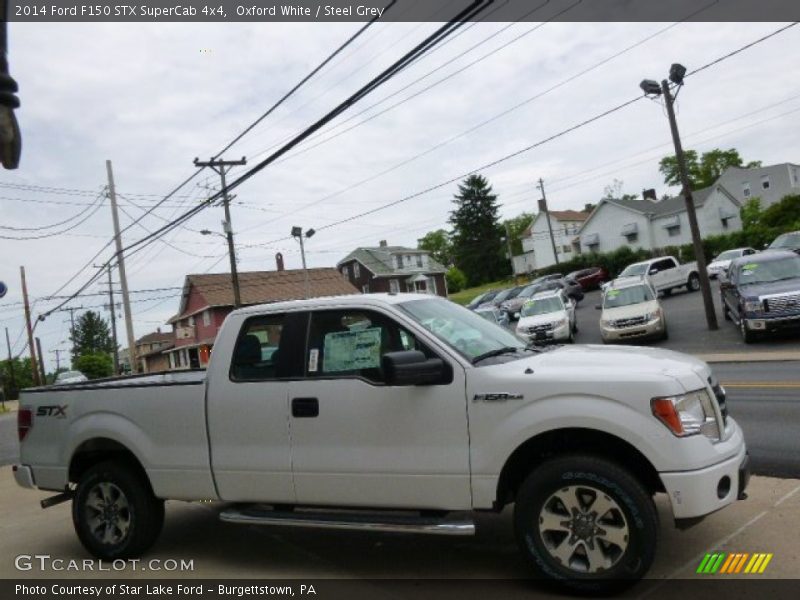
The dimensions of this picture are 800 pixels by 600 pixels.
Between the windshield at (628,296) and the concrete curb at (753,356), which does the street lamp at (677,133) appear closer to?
the windshield at (628,296)

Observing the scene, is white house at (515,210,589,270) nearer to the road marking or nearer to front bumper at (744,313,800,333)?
front bumper at (744,313,800,333)

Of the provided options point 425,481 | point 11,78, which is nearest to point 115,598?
point 425,481

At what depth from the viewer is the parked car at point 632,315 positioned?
19.9 metres

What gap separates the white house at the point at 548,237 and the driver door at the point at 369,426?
3080 inches

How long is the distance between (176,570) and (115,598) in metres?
0.51

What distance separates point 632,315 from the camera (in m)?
20.0

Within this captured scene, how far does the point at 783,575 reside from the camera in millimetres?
3953

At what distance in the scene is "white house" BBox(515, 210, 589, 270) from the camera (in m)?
84.3

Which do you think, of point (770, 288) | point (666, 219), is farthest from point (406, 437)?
point (666, 219)

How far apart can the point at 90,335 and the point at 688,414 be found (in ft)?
430

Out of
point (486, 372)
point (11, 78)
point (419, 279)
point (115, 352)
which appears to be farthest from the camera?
point (419, 279)

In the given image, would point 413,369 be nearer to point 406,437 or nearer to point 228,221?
point 406,437

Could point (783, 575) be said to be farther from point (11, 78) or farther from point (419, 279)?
point (419, 279)

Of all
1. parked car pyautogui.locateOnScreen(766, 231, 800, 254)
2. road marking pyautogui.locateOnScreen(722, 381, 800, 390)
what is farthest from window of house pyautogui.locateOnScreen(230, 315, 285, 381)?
parked car pyautogui.locateOnScreen(766, 231, 800, 254)
